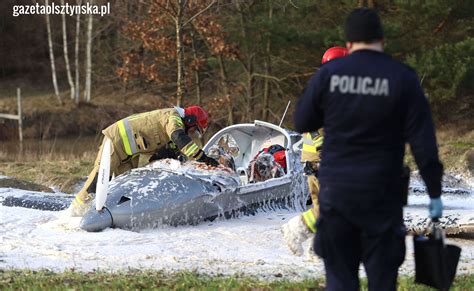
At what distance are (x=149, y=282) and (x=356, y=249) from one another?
2.06m

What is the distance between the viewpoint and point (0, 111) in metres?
34.9

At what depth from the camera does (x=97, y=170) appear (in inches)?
388

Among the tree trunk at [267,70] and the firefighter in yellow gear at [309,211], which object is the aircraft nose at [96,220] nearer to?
the firefighter in yellow gear at [309,211]

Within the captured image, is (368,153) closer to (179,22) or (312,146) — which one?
(312,146)

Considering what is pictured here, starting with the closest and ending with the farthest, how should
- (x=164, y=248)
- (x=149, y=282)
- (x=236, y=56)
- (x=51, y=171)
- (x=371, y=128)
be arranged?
(x=371, y=128) → (x=149, y=282) → (x=164, y=248) → (x=51, y=171) → (x=236, y=56)

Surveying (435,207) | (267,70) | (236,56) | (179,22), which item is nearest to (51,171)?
(179,22)

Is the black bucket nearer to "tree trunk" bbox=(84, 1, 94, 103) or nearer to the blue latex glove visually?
the blue latex glove

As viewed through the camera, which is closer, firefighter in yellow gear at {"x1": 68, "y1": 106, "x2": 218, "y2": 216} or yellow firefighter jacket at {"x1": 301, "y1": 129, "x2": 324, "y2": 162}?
yellow firefighter jacket at {"x1": 301, "y1": 129, "x2": 324, "y2": 162}

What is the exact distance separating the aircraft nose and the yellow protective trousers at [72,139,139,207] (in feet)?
2.70

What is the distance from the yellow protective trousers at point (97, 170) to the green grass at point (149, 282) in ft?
9.95

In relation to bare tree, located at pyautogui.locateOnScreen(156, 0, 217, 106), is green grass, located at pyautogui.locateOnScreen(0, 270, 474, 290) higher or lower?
lower

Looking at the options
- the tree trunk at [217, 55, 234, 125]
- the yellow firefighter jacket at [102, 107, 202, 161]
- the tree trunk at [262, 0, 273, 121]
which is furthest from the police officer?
the tree trunk at [217, 55, 234, 125]

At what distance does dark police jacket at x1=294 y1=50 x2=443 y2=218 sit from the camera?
14.3 ft

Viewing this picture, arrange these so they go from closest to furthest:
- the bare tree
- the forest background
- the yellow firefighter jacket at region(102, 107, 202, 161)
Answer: the yellow firefighter jacket at region(102, 107, 202, 161), the bare tree, the forest background
